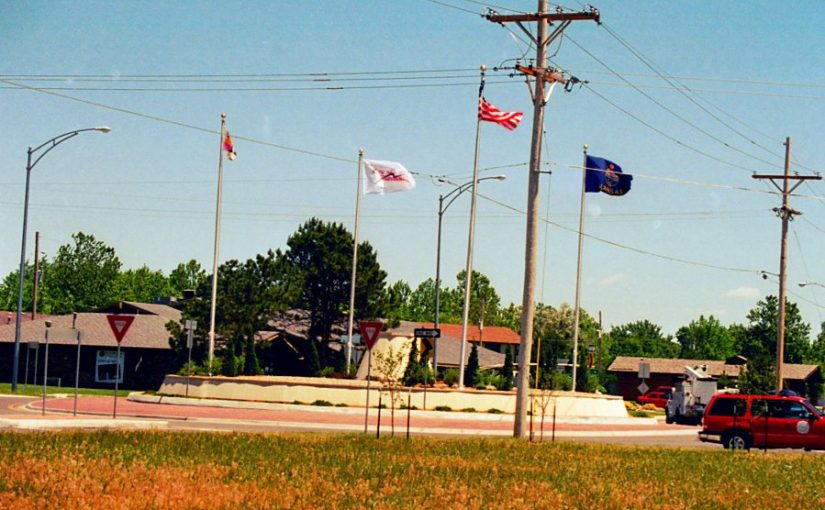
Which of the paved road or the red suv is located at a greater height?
the red suv

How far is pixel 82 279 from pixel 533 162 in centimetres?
11961

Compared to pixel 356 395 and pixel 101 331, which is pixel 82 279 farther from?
pixel 356 395

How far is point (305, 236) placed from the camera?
76.1 metres

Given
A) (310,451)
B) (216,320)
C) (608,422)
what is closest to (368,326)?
(310,451)

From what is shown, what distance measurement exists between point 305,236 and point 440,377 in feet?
72.3

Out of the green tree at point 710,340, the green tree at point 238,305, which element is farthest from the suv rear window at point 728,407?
the green tree at point 710,340

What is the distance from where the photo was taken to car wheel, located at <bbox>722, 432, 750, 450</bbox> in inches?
1344

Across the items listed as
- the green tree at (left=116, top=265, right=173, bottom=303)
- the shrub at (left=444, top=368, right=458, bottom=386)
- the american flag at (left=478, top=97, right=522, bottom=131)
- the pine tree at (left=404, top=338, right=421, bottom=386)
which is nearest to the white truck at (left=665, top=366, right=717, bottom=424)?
the shrub at (left=444, top=368, right=458, bottom=386)

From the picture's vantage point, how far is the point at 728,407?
3453cm

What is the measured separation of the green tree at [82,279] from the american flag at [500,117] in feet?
321

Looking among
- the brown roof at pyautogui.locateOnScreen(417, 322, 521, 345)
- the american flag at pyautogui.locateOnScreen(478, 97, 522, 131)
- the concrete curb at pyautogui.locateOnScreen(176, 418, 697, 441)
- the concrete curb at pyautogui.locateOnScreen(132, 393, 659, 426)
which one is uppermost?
the american flag at pyautogui.locateOnScreen(478, 97, 522, 131)

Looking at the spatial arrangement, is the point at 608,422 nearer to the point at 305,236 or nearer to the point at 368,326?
the point at 368,326

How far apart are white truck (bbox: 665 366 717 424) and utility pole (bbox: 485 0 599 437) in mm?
25719

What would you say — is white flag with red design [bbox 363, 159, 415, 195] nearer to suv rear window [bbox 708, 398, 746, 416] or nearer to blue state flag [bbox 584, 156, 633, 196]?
blue state flag [bbox 584, 156, 633, 196]
